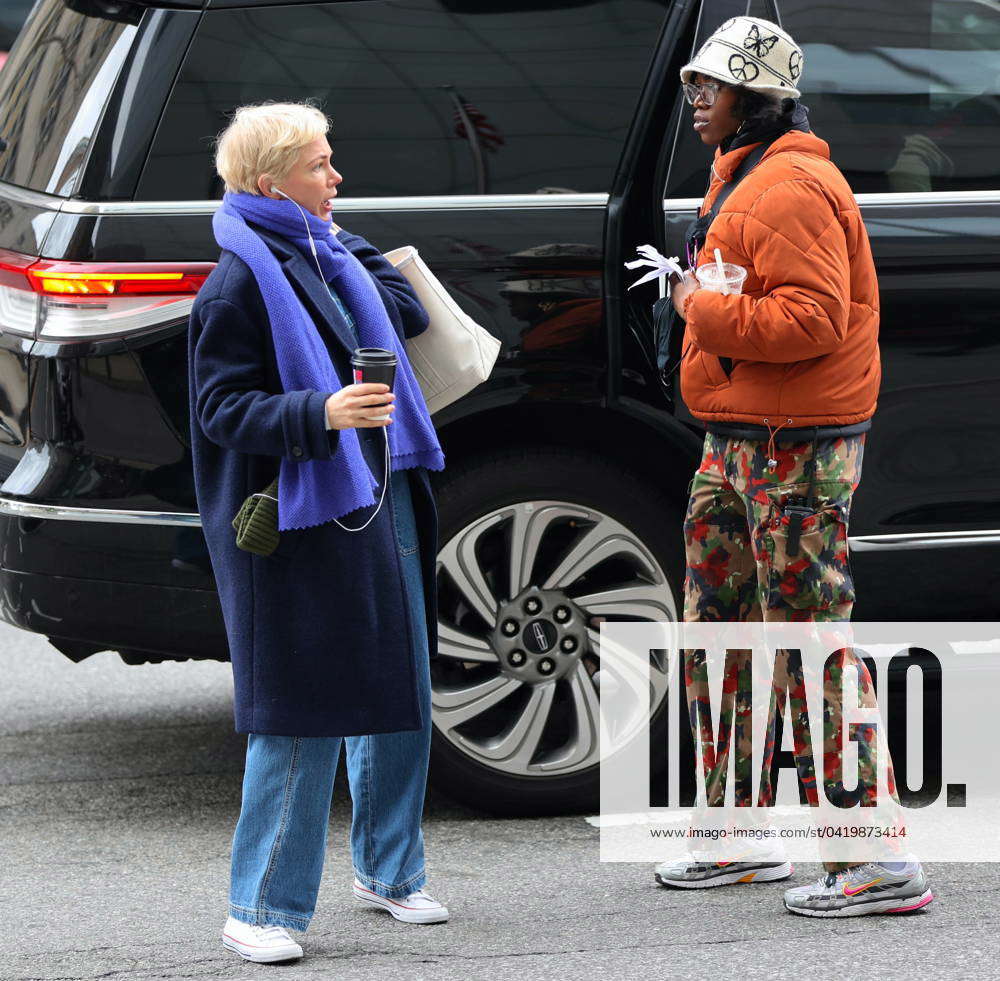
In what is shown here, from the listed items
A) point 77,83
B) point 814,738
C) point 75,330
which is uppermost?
point 77,83

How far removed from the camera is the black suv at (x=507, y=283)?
4.04 m

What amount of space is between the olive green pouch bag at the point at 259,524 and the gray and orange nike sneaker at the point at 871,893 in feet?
4.32

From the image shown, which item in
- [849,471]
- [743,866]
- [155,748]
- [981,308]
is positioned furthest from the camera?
[155,748]

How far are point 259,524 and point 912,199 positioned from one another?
71.7 inches

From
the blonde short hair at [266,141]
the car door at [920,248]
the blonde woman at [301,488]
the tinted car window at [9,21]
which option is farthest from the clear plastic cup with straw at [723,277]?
the tinted car window at [9,21]

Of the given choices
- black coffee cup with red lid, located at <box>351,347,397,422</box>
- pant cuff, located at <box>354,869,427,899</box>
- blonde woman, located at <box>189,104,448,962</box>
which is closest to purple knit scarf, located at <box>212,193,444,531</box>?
blonde woman, located at <box>189,104,448,962</box>

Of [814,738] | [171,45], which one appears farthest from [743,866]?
[171,45]

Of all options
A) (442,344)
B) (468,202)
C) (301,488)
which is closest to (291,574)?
(301,488)

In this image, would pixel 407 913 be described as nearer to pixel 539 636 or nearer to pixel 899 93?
pixel 539 636

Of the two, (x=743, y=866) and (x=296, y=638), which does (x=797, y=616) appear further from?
(x=296, y=638)

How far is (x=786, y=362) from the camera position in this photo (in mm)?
3488

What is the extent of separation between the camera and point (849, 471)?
11.8ft

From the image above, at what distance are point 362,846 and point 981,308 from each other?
72.0 inches

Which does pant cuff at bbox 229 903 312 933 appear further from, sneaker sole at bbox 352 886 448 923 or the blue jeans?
sneaker sole at bbox 352 886 448 923
